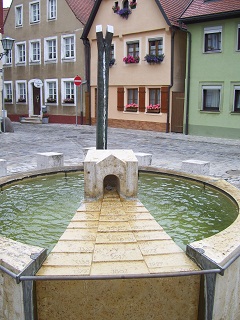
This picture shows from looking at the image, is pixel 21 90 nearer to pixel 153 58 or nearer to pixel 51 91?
pixel 51 91

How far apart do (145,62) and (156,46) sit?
110 centimetres

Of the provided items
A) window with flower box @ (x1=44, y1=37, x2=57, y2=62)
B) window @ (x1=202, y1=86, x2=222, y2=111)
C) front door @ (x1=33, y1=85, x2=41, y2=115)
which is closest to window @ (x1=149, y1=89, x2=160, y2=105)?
window @ (x1=202, y1=86, x2=222, y2=111)

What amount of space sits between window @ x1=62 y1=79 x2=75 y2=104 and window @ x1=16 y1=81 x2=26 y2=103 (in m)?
4.13

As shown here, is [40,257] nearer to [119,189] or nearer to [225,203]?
[119,189]

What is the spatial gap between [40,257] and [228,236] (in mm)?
1766

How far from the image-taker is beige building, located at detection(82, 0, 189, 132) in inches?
824

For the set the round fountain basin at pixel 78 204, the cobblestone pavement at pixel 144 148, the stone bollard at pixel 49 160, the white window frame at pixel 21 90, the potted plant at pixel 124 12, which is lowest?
the cobblestone pavement at pixel 144 148

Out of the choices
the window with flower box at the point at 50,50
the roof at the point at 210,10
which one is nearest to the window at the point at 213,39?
the roof at the point at 210,10

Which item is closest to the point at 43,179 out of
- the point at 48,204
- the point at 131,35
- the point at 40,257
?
the point at 48,204

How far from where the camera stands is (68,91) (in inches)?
1051

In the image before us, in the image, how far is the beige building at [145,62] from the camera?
68.6 feet

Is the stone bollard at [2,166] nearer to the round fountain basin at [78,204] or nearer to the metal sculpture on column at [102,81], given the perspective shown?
the round fountain basin at [78,204]

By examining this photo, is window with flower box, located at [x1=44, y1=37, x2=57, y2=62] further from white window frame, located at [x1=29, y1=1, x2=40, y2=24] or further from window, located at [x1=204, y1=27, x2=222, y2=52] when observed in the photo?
window, located at [x1=204, y1=27, x2=222, y2=52]

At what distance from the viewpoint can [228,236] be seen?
371 cm
